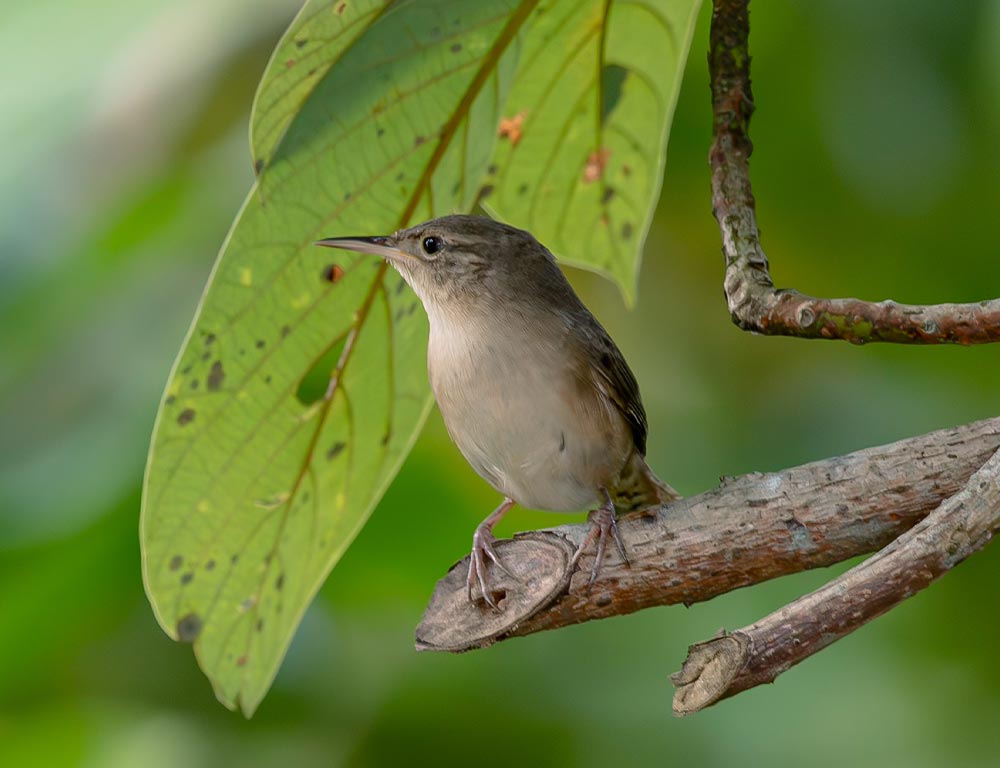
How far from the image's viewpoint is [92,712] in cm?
350

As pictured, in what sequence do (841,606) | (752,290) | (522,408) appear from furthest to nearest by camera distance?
1. (522,408)
2. (752,290)
3. (841,606)

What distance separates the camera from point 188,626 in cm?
236

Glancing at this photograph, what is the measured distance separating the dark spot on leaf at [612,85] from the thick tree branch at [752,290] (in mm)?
360

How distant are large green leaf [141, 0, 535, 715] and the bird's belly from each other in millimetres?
105

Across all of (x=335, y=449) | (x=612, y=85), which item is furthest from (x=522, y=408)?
(x=612, y=85)

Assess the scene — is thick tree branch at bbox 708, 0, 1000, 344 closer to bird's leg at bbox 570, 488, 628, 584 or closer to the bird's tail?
bird's leg at bbox 570, 488, 628, 584

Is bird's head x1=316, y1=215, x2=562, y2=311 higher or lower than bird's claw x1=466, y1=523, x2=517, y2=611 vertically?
higher

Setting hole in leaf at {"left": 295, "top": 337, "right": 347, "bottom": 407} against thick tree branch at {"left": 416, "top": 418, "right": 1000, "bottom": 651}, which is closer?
thick tree branch at {"left": 416, "top": 418, "right": 1000, "bottom": 651}

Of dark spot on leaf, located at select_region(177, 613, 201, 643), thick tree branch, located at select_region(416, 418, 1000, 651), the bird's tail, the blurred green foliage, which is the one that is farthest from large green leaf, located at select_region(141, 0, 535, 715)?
the blurred green foliage

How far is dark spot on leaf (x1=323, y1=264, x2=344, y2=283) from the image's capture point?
8.02ft

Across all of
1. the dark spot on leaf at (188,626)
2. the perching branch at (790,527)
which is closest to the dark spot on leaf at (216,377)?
the dark spot on leaf at (188,626)

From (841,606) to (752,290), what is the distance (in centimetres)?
68

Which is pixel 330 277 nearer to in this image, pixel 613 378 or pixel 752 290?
pixel 613 378

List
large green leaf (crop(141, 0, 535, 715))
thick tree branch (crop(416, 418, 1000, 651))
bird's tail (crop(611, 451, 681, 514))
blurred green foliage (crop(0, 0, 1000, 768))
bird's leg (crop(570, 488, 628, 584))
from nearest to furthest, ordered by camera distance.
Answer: thick tree branch (crop(416, 418, 1000, 651)) → bird's leg (crop(570, 488, 628, 584)) → large green leaf (crop(141, 0, 535, 715)) → bird's tail (crop(611, 451, 681, 514)) → blurred green foliage (crop(0, 0, 1000, 768))
